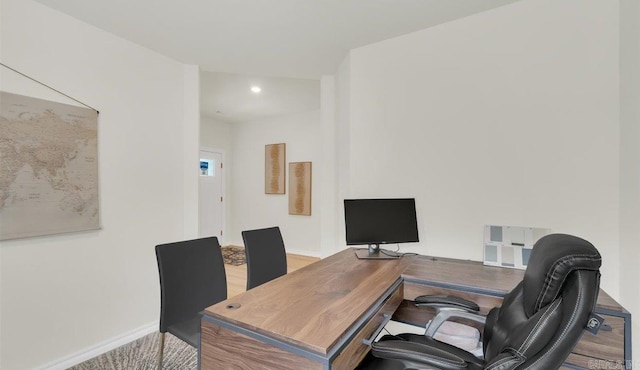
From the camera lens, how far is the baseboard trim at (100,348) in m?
2.00

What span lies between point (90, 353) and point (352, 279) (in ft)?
7.13

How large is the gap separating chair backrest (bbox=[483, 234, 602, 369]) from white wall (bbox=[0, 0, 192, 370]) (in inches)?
106

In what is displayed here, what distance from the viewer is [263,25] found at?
87.4 inches

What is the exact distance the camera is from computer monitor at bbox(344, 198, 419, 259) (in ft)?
6.95

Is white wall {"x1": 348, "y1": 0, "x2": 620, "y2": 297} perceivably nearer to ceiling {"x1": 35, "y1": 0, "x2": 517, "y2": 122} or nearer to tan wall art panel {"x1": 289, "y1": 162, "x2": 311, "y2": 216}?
ceiling {"x1": 35, "y1": 0, "x2": 517, "y2": 122}

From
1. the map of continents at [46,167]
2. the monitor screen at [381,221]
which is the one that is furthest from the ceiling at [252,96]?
the monitor screen at [381,221]

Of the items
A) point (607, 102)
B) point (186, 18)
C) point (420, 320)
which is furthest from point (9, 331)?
point (607, 102)

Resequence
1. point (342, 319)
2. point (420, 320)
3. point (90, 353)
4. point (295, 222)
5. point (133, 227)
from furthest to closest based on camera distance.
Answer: point (295, 222)
point (133, 227)
point (90, 353)
point (420, 320)
point (342, 319)

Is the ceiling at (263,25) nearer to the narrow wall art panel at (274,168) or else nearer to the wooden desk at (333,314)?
the wooden desk at (333,314)

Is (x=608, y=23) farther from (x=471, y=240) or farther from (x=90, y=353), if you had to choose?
(x=90, y=353)

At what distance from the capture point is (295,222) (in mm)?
5418

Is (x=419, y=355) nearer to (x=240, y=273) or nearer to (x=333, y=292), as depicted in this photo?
(x=333, y=292)

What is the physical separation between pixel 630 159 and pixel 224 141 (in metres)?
5.79

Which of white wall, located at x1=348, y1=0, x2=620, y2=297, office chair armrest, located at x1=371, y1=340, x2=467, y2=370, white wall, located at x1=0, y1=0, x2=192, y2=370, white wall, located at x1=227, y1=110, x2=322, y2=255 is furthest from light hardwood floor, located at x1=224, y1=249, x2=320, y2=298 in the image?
office chair armrest, located at x1=371, y1=340, x2=467, y2=370
